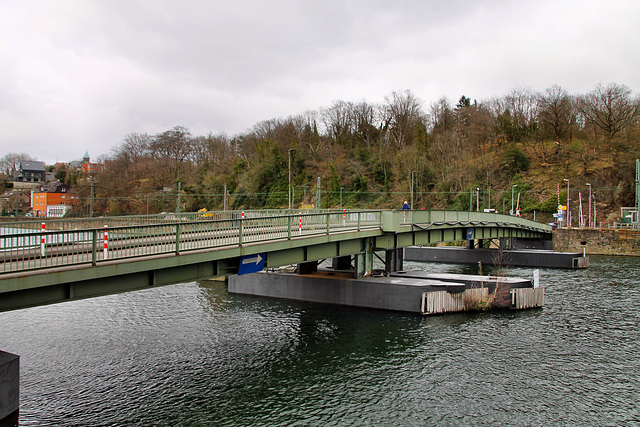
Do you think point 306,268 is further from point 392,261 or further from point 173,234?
point 173,234

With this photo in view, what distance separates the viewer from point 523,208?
70000 mm

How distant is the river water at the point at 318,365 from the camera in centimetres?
1361

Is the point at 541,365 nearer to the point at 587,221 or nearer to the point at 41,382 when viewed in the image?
the point at 41,382

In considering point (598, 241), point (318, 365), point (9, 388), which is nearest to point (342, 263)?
point (318, 365)

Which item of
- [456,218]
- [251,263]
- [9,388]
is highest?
[456,218]

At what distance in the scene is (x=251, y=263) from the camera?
18.0m

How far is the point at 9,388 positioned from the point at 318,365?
398 inches

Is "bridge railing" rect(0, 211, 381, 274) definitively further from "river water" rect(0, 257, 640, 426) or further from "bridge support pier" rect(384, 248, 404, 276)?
"bridge support pier" rect(384, 248, 404, 276)

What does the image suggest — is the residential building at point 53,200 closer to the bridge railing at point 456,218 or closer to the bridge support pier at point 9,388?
the bridge railing at point 456,218

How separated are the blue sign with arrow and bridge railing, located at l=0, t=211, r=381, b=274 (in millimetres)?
632

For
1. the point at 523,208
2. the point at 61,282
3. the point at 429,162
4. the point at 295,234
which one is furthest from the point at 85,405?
the point at 429,162

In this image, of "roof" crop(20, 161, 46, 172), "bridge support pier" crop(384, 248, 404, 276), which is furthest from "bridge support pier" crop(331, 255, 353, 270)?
"roof" crop(20, 161, 46, 172)

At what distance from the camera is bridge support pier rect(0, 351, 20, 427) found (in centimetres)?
1211

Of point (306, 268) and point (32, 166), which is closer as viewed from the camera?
point (306, 268)
